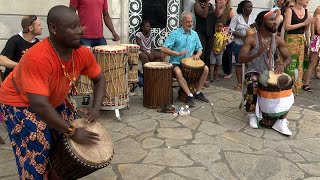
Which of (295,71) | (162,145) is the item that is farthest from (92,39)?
(295,71)

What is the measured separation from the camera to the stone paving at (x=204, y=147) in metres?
3.54

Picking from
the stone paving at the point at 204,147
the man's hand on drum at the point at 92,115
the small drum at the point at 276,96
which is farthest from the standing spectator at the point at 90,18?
the man's hand on drum at the point at 92,115

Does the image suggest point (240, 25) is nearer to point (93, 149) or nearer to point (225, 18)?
point (225, 18)

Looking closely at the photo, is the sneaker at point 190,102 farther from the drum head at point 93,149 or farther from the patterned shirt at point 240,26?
the drum head at point 93,149

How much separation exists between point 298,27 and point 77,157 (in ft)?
17.2

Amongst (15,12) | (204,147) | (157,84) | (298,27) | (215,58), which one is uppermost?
(15,12)

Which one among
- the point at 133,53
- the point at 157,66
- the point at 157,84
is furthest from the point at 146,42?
the point at 157,84

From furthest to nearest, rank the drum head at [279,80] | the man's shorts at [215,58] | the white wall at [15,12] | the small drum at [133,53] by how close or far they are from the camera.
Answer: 1. the man's shorts at [215,58]
2. the white wall at [15,12]
3. the small drum at [133,53]
4. the drum head at [279,80]

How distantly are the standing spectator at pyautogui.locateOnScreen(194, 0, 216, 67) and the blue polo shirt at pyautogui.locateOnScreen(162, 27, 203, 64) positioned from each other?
3.16 feet

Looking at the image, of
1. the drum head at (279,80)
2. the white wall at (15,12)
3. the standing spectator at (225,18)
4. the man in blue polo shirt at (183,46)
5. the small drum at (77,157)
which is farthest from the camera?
the standing spectator at (225,18)

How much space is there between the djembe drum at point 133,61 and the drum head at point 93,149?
3.06 meters

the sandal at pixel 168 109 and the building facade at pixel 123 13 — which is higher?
the building facade at pixel 123 13

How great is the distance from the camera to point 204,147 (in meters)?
4.16

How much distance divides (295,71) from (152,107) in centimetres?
273
